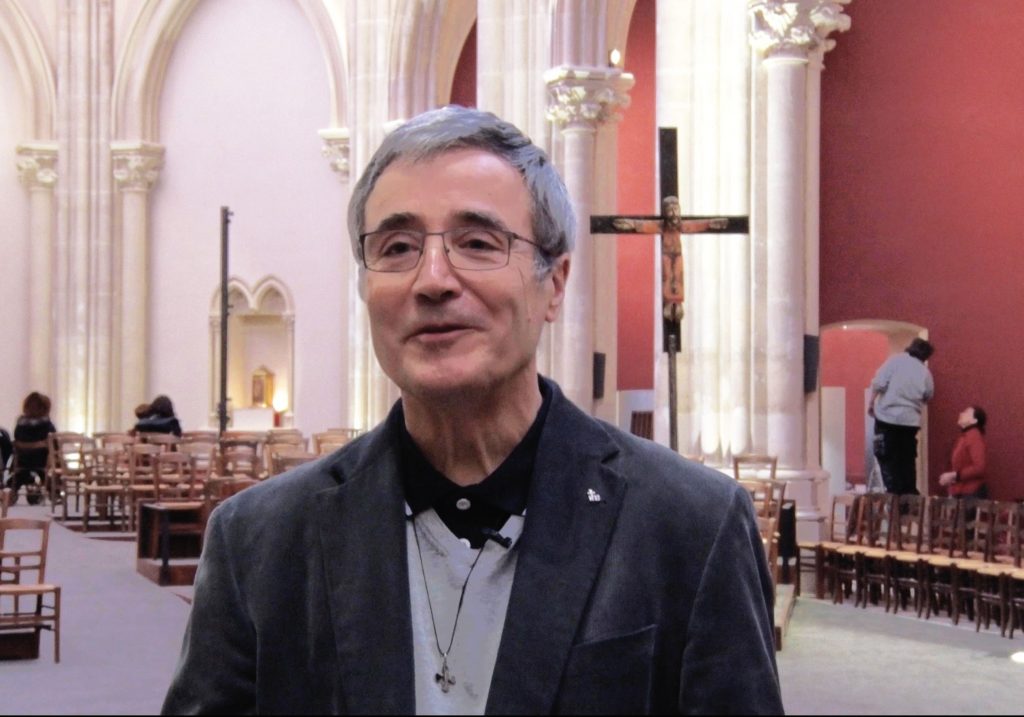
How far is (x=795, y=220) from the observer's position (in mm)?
13773

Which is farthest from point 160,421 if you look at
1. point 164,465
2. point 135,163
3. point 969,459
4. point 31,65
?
point 969,459

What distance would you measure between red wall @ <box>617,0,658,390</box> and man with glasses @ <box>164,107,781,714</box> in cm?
1899

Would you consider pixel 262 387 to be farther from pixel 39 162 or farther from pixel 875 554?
pixel 875 554

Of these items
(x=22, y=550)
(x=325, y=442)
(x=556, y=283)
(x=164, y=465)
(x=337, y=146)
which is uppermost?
(x=337, y=146)

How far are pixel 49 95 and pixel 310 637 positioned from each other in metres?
28.4

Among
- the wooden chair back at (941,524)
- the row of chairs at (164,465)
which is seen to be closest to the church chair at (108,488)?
the row of chairs at (164,465)

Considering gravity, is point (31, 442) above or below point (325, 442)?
below

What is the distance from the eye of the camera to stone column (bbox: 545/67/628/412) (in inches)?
696

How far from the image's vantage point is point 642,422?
819 inches

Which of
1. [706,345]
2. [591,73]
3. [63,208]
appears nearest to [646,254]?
[591,73]

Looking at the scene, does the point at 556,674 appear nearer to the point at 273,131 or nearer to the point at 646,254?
the point at 646,254

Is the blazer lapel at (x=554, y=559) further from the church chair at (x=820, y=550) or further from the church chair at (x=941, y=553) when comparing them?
the church chair at (x=820, y=550)

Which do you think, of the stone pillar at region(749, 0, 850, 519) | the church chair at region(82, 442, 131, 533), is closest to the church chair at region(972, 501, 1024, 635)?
the stone pillar at region(749, 0, 850, 519)

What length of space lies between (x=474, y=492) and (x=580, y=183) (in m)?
16.0
